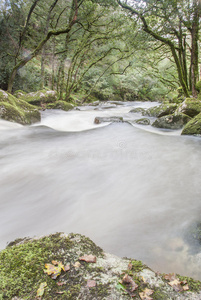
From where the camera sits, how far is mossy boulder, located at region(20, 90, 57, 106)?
1176 centimetres

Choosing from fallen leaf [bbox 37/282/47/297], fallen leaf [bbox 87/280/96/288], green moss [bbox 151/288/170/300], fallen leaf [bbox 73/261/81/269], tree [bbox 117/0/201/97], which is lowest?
green moss [bbox 151/288/170/300]

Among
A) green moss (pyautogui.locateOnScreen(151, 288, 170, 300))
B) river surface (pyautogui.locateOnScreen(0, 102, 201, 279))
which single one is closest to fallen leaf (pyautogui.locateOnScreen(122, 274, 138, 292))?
green moss (pyautogui.locateOnScreen(151, 288, 170, 300))

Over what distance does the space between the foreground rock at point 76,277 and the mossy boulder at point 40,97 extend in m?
11.6

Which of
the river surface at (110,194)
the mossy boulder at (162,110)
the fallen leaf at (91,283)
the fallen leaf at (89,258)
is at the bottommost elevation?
the river surface at (110,194)

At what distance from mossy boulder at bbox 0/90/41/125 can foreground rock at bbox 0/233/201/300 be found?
670 cm

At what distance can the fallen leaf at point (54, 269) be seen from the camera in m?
1.09

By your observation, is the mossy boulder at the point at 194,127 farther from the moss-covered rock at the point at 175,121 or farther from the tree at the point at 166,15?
the tree at the point at 166,15

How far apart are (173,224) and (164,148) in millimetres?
3643

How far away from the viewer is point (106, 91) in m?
23.4

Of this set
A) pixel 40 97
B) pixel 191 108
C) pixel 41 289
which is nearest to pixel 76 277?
pixel 41 289

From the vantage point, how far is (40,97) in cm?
1245

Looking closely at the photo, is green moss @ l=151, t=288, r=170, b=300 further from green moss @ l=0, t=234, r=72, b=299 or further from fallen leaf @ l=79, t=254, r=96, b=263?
green moss @ l=0, t=234, r=72, b=299

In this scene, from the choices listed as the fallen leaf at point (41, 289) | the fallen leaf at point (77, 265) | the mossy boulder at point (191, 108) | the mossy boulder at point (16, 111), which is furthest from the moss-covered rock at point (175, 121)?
the fallen leaf at point (41, 289)

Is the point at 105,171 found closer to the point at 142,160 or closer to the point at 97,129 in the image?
the point at 142,160
